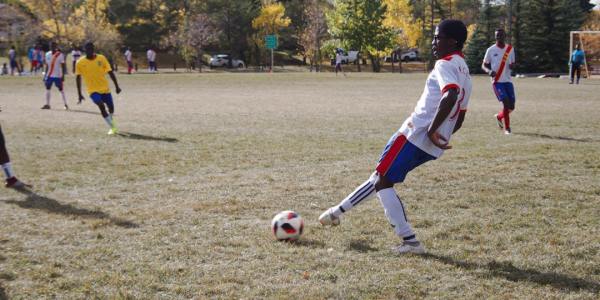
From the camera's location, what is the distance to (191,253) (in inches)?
210

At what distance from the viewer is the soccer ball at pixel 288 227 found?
562cm

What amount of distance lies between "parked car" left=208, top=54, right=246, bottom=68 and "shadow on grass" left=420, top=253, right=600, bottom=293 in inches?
2400

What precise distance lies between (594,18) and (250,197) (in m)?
67.2

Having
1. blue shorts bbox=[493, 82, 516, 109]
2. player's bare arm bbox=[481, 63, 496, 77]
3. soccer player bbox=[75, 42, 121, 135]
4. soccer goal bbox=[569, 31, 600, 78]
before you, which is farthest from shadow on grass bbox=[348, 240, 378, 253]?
soccer goal bbox=[569, 31, 600, 78]

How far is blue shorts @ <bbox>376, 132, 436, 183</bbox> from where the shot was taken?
512cm

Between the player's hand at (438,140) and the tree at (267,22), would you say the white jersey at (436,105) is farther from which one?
the tree at (267,22)

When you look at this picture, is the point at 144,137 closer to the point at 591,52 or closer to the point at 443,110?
the point at 443,110

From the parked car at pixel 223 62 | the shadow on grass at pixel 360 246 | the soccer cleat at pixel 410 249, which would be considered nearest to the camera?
the soccer cleat at pixel 410 249

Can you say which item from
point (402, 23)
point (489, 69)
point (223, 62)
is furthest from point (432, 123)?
point (402, 23)

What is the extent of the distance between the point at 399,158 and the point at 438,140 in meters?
0.38

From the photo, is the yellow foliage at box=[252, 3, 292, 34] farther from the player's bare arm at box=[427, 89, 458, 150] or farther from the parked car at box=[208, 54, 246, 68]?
the player's bare arm at box=[427, 89, 458, 150]

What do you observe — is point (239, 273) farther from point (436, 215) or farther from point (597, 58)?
point (597, 58)

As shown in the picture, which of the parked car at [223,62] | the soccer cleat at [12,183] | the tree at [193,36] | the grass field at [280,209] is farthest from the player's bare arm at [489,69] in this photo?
the parked car at [223,62]

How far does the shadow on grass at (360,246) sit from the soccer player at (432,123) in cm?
27
